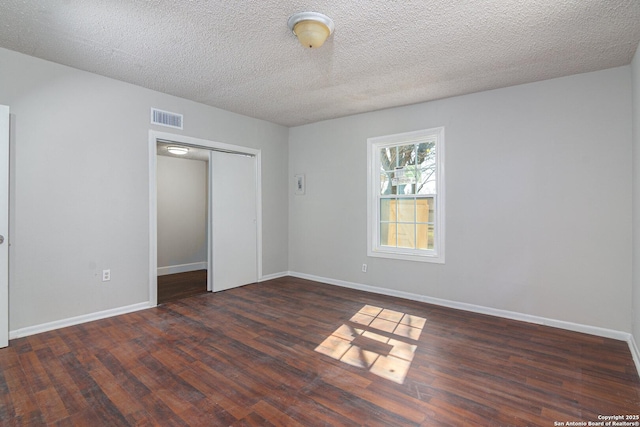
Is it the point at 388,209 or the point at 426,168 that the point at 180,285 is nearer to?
the point at 388,209

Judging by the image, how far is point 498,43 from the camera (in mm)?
2656

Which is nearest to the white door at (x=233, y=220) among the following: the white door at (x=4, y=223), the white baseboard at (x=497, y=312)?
the white baseboard at (x=497, y=312)

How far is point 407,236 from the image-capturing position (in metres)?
4.41

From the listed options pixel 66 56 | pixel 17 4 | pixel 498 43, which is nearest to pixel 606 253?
pixel 498 43

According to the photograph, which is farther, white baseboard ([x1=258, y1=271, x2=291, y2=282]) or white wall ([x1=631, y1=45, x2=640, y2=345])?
white baseboard ([x1=258, y1=271, x2=291, y2=282])

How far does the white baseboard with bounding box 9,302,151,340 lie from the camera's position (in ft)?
9.84

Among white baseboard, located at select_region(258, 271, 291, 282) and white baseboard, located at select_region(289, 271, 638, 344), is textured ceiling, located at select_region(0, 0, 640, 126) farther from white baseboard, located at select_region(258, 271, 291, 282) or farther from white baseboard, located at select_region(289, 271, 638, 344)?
white baseboard, located at select_region(258, 271, 291, 282)

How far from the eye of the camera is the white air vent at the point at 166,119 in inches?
155

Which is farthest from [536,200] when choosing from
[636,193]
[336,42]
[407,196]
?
[336,42]

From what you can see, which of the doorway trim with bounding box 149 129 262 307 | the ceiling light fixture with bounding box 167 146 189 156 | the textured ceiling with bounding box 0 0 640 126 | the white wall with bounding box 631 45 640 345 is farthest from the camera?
the ceiling light fixture with bounding box 167 146 189 156

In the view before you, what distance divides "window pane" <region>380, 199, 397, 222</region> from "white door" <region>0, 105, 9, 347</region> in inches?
164

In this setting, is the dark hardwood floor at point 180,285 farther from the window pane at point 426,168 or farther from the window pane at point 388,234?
the window pane at point 426,168

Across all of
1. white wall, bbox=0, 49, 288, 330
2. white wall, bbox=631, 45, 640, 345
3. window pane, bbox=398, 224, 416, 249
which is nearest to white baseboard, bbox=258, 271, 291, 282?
white wall, bbox=0, 49, 288, 330

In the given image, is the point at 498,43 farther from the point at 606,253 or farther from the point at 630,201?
the point at 606,253
